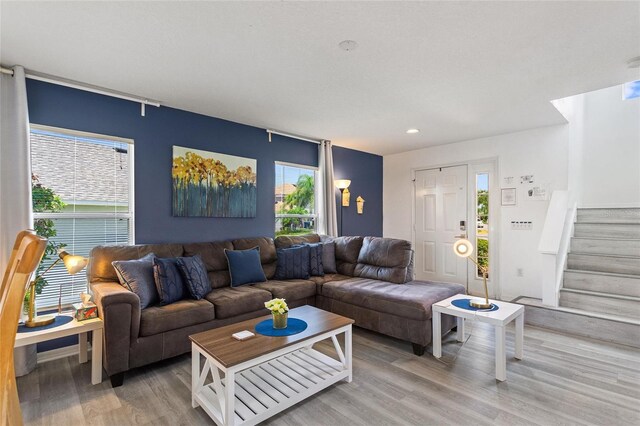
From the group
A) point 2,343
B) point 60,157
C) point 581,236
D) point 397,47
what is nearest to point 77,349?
point 60,157

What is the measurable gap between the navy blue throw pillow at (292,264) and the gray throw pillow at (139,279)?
1.45 meters

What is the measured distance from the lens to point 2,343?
0.90 meters

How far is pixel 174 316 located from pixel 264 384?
0.95m

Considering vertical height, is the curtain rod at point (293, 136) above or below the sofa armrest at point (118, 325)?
above

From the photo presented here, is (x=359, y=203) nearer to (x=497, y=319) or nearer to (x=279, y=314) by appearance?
(x=497, y=319)

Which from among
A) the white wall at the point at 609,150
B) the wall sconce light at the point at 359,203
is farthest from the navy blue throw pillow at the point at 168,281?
the white wall at the point at 609,150

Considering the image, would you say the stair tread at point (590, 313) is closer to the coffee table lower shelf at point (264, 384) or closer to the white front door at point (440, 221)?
the white front door at point (440, 221)

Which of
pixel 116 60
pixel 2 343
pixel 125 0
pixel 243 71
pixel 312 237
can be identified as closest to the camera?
pixel 2 343

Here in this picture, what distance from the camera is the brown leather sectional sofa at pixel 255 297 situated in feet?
7.72

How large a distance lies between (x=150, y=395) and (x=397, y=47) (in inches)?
118

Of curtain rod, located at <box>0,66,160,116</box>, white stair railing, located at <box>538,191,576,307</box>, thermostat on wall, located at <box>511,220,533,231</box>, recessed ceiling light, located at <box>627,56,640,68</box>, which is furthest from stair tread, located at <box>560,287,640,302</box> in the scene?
curtain rod, located at <box>0,66,160,116</box>

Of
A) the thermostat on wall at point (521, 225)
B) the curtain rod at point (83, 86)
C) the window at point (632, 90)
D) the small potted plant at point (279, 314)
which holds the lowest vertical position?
the small potted plant at point (279, 314)

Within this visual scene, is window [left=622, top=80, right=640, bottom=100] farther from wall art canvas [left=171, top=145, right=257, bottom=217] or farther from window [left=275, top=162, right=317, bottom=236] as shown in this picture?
wall art canvas [left=171, top=145, right=257, bottom=217]

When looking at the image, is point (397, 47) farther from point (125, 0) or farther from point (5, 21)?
point (5, 21)
